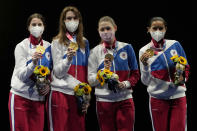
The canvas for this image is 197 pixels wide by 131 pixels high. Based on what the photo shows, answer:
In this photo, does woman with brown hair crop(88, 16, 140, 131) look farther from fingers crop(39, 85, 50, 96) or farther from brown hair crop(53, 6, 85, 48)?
fingers crop(39, 85, 50, 96)

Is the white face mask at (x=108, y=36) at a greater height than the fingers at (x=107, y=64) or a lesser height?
greater

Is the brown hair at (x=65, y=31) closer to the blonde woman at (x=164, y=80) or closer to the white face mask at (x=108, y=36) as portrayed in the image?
the white face mask at (x=108, y=36)

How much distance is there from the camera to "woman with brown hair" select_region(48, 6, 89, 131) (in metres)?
3.68

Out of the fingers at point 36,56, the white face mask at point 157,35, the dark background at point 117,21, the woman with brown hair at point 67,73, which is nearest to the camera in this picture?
the fingers at point 36,56

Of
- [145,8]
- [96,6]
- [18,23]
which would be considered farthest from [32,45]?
[145,8]

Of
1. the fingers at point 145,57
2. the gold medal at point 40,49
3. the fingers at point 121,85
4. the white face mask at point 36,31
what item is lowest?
the fingers at point 121,85

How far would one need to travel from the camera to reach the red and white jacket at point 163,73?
12.5 feet

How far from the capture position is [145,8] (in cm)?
517

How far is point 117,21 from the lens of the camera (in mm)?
5199

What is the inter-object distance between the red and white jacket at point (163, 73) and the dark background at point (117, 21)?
1220 millimetres

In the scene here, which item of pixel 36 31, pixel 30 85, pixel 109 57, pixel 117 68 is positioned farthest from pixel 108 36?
pixel 30 85

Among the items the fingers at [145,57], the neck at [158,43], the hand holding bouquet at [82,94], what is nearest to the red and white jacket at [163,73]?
the neck at [158,43]

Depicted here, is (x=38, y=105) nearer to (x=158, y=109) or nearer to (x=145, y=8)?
(x=158, y=109)

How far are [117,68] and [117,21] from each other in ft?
5.16
